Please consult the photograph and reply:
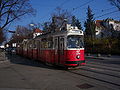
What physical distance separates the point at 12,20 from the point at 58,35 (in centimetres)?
1199

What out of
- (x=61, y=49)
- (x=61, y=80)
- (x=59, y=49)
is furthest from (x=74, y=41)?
(x=61, y=80)

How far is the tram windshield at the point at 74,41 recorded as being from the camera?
36.5 feet

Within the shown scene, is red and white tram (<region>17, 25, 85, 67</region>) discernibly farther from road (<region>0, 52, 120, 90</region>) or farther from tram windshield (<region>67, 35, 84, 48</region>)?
road (<region>0, 52, 120, 90</region>)

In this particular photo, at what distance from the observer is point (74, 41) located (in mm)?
11289

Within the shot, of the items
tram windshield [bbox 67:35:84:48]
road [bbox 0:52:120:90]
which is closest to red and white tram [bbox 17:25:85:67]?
tram windshield [bbox 67:35:84:48]

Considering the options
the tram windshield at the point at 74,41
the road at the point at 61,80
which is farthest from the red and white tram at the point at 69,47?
the road at the point at 61,80

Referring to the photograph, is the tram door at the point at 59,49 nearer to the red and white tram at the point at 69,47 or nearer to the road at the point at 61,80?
the red and white tram at the point at 69,47

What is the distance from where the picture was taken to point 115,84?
292 inches

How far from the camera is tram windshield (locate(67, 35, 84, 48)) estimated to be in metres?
11.1

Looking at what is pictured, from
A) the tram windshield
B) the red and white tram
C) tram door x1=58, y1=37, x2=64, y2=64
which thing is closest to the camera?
the red and white tram

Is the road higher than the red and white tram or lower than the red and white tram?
lower

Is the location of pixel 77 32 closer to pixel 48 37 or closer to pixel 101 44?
pixel 48 37

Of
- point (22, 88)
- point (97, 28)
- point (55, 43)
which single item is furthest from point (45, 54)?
point (97, 28)

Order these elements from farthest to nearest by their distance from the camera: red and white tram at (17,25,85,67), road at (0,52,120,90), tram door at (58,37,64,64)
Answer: tram door at (58,37,64,64), red and white tram at (17,25,85,67), road at (0,52,120,90)
